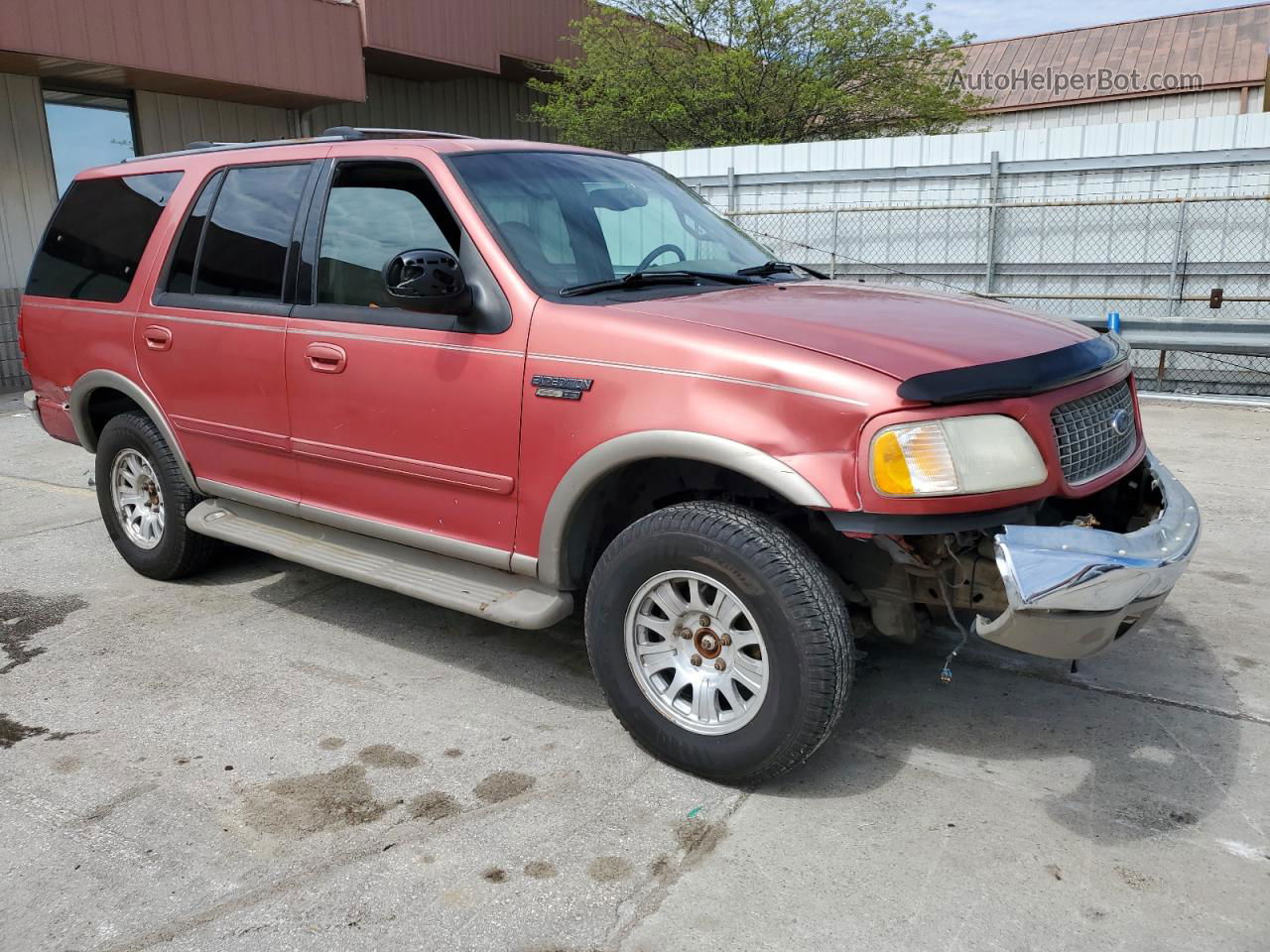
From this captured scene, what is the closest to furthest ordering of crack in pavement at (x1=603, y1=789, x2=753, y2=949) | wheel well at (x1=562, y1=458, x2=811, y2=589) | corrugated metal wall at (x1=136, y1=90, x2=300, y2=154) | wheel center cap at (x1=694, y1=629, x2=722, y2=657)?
crack in pavement at (x1=603, y1=789, x2=753, y2=949), wheel center cap at (x1=694, y1=629, x2=722, y2=657), wheel well at (x1=562, y1=458, x2=811, y2=589), corrugated metal wall at (x1=136, y1=90, x2=300, y2=154)

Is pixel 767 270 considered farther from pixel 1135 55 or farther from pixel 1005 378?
pixel 1135 55

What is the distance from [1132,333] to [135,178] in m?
9.00

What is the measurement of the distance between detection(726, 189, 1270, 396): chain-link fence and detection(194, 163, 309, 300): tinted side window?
720 centimetres

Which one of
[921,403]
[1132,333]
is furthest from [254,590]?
[1132,333]

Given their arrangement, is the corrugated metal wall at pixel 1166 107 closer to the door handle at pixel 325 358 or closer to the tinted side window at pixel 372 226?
the tinted side window at pixel 372 226

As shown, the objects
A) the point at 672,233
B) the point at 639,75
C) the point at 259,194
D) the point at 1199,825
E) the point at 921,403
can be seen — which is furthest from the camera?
the point at 639,75

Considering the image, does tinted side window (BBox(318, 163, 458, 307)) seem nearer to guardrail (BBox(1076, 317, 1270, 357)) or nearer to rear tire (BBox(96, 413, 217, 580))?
rear tire (BBox(96, 413, 217, 580))

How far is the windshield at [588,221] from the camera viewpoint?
144 inches

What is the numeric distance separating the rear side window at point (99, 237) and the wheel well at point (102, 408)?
49cm

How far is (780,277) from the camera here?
13.7 ft

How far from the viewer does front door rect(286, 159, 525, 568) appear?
354 centimetres

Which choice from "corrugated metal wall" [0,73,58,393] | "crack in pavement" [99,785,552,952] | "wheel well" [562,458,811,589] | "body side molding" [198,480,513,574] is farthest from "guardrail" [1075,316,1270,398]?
"corrugated metal wall" [0,73,58,393]

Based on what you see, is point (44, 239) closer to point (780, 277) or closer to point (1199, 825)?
point (780, 277)

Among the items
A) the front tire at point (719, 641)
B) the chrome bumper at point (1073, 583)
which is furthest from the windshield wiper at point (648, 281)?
the chrome bumper at point (1073, 583)
